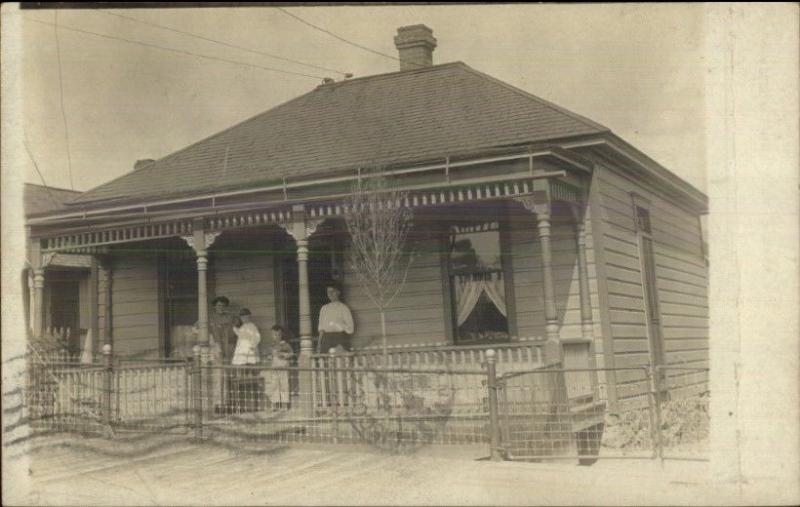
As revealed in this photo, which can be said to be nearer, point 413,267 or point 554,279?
point 554,279

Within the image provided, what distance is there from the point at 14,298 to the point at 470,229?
738 cm

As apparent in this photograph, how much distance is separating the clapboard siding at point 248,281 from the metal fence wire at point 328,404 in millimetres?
2850

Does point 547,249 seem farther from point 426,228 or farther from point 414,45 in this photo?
point 414,45

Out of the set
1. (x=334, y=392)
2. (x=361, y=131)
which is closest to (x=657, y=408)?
(x=334, y=392)

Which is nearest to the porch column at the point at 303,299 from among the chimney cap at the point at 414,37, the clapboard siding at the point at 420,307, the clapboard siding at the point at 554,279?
the clapboard siding at the point at 420,307

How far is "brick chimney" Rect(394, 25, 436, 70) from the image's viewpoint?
627 inches

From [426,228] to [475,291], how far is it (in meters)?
1.37

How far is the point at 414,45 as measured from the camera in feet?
52.3

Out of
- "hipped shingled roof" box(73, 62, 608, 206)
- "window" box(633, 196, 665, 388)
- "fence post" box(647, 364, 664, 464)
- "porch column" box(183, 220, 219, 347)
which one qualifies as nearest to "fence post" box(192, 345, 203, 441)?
"porch column" box(183, 220, 219, 347)

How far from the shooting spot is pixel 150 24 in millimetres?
8945

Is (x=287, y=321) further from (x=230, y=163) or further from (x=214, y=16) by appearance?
(x=214, y=16)

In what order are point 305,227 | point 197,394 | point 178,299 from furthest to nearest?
point 178,299 < point 305,227 < point 197,394

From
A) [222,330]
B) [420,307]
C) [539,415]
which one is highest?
[420,307]

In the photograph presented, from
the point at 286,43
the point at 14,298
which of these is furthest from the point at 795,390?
the point at 14,298
